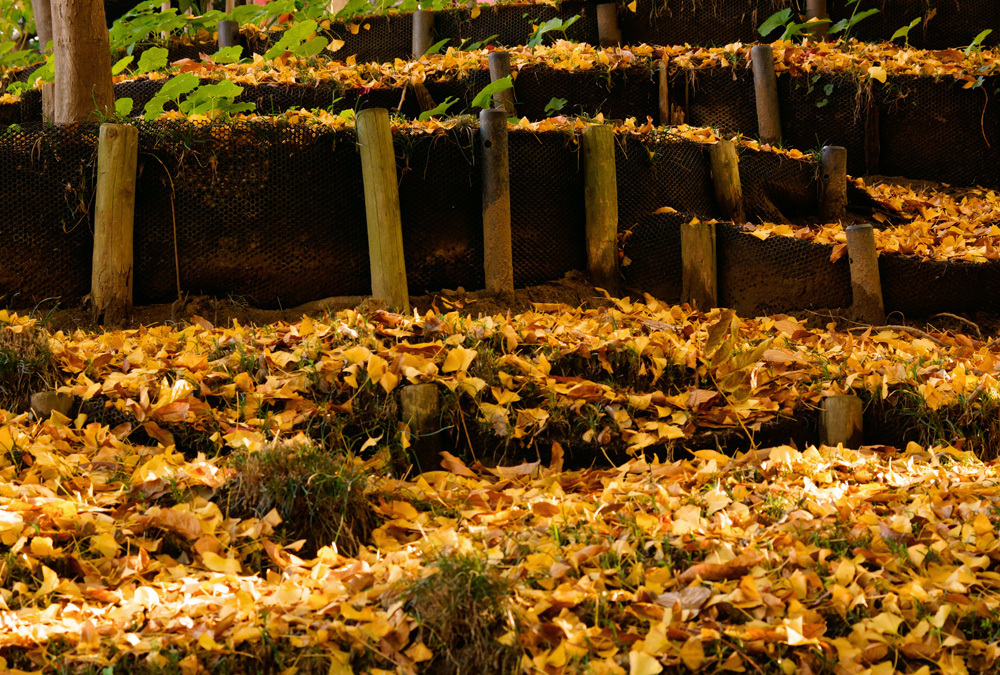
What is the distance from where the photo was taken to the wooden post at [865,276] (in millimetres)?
4273

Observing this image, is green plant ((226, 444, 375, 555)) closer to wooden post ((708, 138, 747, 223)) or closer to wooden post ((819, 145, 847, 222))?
wooden post ((708, 138, 747, 223))

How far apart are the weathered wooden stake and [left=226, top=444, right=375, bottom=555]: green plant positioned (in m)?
5.55

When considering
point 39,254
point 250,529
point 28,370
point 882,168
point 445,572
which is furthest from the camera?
point 882,168

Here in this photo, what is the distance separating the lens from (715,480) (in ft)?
8.80

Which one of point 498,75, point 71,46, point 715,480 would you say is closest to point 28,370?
point 71,46

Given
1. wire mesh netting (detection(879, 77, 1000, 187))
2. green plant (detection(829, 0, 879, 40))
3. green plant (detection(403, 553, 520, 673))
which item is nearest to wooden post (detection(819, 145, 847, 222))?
wire mesh netting (detection(879, 77, 1000, 187))

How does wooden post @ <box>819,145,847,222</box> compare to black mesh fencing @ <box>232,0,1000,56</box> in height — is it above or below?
below

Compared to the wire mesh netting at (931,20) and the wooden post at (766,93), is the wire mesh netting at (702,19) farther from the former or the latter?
the wooden post at (766,93)

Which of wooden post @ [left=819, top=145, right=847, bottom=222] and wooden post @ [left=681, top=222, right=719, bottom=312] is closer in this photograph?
wooden post @ [left=681, top=222, right=719, bottom=312]

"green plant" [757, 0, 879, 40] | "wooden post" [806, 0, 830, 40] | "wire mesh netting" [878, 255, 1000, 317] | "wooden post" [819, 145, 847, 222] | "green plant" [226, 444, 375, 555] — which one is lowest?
"green plant" [226, 444, 375, 555]

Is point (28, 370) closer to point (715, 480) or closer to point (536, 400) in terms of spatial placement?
point (536, 400)

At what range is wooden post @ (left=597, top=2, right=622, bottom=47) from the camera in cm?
698

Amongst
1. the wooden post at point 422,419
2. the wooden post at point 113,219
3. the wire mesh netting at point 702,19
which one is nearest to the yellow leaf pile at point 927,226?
the wire mesh netting at point 702,19

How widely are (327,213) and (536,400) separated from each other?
1779 millimetres
